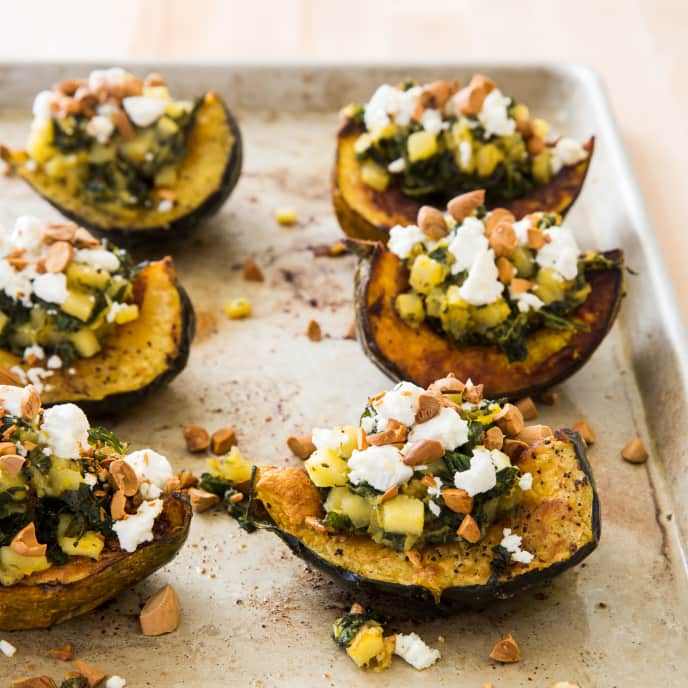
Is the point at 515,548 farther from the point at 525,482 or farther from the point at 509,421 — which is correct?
the point at 509,421

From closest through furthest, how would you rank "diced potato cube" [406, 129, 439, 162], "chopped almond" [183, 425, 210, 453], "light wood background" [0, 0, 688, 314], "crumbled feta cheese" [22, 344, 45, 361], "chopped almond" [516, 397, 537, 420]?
"crumbled feta cheese" [22, 344, 45, 361] → "chopped almond" [183, 425, 210, 453] → "chopped almond" [516, 397, 537, 420] → "diced potato cube" [406, 129, 439, 162] → "light wood background" [0, 0, 688, 314]

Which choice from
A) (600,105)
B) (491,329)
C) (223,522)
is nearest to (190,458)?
(223,522)

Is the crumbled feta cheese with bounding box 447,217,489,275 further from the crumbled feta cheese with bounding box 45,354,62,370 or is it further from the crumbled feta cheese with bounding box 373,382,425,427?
the crumbled feta cheese with bounding box 45,354,62,370

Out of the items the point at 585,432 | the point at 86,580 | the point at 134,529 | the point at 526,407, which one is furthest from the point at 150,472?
the point at 585,432

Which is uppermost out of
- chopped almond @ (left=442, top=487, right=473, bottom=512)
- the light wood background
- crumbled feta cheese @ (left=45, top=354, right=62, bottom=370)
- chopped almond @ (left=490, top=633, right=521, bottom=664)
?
chopped almond @ (left=442, top=487, right=473, bottom=512)

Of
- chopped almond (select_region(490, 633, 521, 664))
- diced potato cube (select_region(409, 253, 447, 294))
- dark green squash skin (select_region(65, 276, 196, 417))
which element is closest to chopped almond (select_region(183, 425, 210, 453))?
dark green squash skin (select_region(65, 276, 196, 417))

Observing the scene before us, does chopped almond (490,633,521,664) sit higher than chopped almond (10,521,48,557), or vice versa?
chopped almond (10,521,48,557)

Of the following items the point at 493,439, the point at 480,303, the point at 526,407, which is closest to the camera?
the point at 493,439
